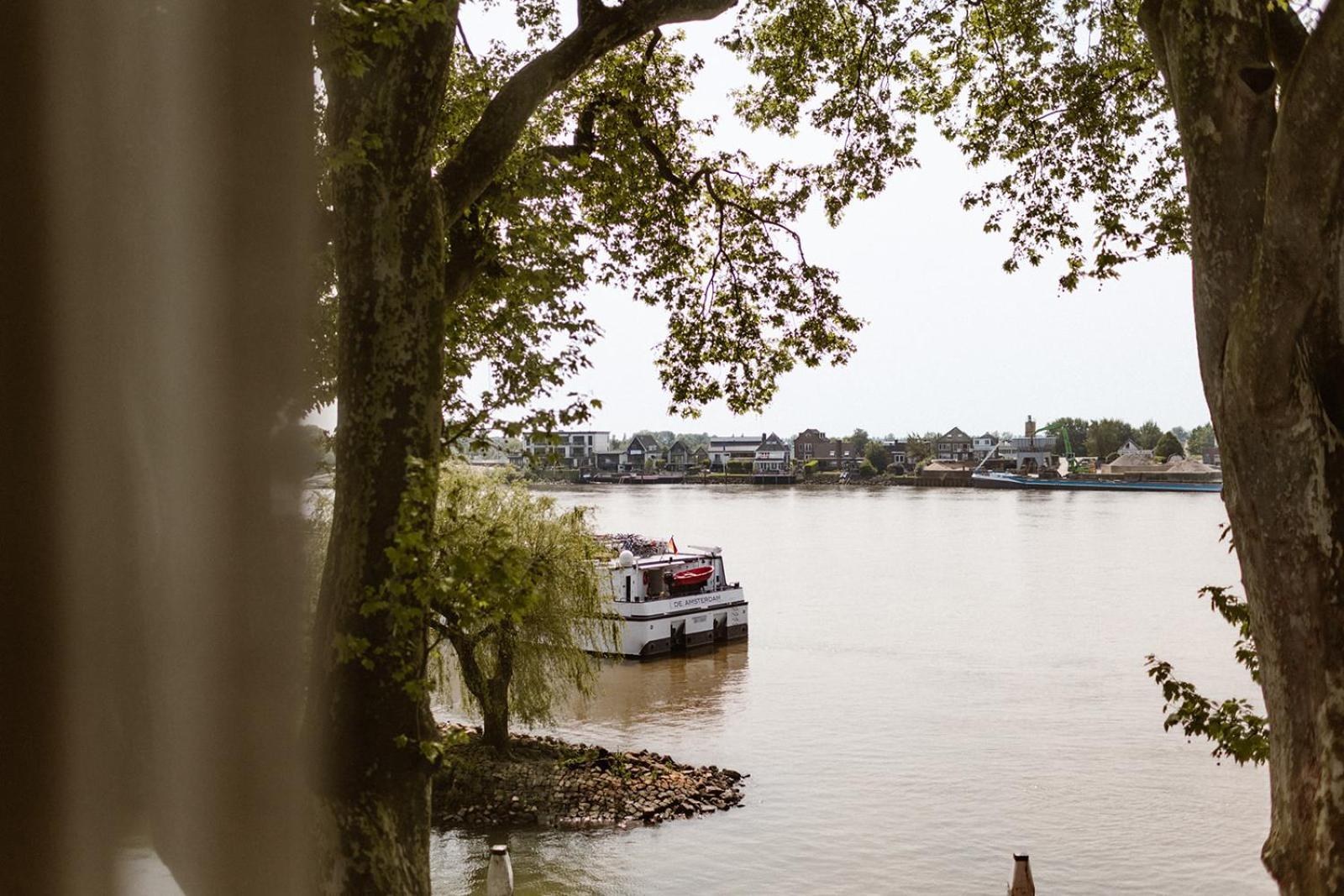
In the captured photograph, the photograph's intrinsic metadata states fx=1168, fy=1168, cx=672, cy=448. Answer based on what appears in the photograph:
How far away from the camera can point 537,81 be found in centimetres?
586

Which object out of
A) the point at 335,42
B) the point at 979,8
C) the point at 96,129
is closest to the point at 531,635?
the point at 979,8

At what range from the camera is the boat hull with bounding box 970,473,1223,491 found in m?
121

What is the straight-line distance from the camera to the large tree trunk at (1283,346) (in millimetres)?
Answer: 4012

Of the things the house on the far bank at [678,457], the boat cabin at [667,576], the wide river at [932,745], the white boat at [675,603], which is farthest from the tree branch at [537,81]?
the house on the far bank at [678,457]

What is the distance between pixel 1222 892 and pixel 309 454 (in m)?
16.0

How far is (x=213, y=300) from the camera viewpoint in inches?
116

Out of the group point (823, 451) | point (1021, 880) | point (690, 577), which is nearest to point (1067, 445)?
point (823, 451)

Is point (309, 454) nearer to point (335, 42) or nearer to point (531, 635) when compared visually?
point (335, 42)

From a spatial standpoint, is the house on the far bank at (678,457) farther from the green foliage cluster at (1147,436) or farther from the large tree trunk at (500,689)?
the large tree trunk at (500,689)

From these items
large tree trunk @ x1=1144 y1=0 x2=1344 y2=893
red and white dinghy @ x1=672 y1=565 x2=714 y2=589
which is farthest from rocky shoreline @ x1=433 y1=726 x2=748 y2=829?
red and white dinghy @ x1=672 y1=565 x2=714 y2=589

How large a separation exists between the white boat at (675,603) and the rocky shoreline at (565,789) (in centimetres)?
1234

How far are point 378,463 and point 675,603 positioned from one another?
28.8 metres

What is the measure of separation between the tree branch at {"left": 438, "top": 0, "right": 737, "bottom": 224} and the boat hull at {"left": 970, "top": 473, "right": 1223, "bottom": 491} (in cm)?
12361

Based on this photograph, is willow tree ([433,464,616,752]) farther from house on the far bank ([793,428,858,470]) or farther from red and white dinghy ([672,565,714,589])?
house on the far bank ([793,428,858,470])
